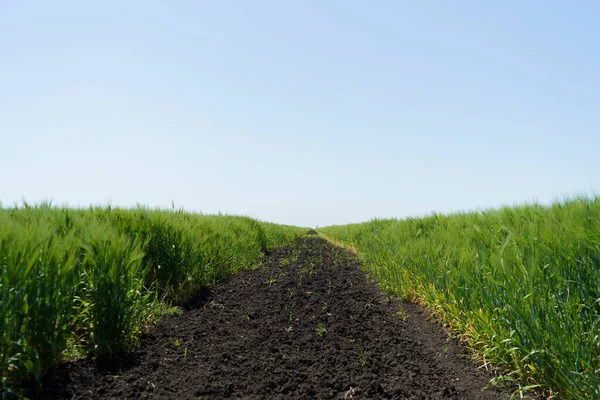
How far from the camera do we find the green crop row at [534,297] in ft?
8.32

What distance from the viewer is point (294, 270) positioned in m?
8.05

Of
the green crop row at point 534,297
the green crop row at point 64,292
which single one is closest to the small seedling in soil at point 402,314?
the green crop row at point 534,297

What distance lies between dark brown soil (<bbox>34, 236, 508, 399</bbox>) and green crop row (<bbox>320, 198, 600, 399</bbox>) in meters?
0.32

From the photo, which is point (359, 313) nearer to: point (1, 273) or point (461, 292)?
point (461, 292)

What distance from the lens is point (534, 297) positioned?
290cm

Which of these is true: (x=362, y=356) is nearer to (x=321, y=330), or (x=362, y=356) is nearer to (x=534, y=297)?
(x=321, y=330)

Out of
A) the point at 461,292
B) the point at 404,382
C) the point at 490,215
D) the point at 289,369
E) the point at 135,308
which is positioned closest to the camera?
the point at 404,382

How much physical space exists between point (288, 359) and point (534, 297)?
211 cm

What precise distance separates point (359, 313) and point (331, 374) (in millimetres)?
1787

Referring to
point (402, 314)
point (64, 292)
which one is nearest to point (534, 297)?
point (402, 314)

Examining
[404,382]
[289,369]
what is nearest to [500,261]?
[404,382]

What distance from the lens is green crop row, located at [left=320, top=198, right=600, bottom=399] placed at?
254 cm

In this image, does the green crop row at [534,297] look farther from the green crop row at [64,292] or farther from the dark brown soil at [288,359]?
the green crop row at [64,292]

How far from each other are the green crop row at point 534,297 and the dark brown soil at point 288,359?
0.32m
